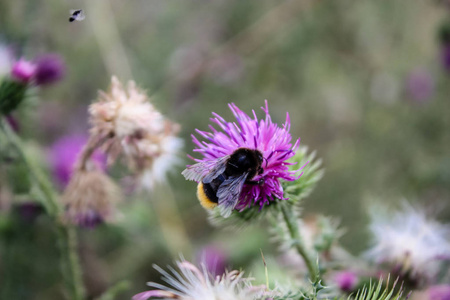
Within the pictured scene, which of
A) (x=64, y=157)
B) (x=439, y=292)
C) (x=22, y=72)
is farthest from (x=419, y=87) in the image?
(x=22, y=72)

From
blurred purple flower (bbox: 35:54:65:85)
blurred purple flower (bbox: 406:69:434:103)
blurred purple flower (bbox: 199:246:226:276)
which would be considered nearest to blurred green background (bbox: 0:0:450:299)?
blurred purple flower (bbox: 406:69:434:103)

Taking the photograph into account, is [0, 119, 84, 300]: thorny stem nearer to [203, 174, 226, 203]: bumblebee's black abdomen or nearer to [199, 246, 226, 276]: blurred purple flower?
[203, 174, 226, 203]: bumblebee's black abdomen

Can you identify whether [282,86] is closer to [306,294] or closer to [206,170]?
[206,170]

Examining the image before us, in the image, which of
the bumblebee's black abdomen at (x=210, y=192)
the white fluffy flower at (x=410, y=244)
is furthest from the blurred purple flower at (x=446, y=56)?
the bumblebee's black abdomen at (x=210, y=192)

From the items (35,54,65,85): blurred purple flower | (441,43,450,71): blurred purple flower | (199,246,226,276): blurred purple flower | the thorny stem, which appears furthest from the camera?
(441,43,450,71): blurred purple flower

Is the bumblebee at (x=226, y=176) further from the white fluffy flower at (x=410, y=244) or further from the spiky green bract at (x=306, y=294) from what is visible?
the white fluffy flower at (x=410, y=244)

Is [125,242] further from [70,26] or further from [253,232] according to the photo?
[70,26]

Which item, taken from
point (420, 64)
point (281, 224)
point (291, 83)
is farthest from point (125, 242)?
point (420, 64)
